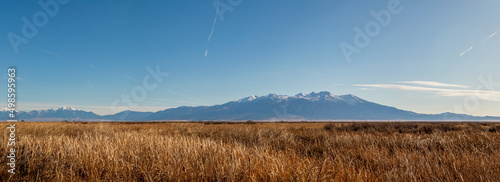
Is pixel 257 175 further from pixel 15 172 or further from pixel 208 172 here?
pixel 15 172

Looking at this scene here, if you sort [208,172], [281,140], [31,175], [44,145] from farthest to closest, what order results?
[281,140], [44,145], [31,175], [208,172]

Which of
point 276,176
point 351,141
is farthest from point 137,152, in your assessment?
point 351,141

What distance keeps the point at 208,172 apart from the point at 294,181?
135 cm

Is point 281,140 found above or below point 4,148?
below

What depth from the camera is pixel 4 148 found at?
552 centimetres

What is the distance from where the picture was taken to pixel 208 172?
3650mm

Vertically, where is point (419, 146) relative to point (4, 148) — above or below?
below

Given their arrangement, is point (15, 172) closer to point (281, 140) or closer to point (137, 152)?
point (137, 152)

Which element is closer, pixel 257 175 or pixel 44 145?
pixel 257 175

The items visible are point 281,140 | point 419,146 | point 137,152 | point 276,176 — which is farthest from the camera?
point 281,140

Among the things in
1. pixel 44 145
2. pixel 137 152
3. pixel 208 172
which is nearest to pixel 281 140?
pixel 137 152

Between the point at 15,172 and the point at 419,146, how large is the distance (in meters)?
9.46

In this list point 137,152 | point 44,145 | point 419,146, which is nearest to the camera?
point 137,152

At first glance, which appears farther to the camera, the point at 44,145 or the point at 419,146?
the point at 419,146
